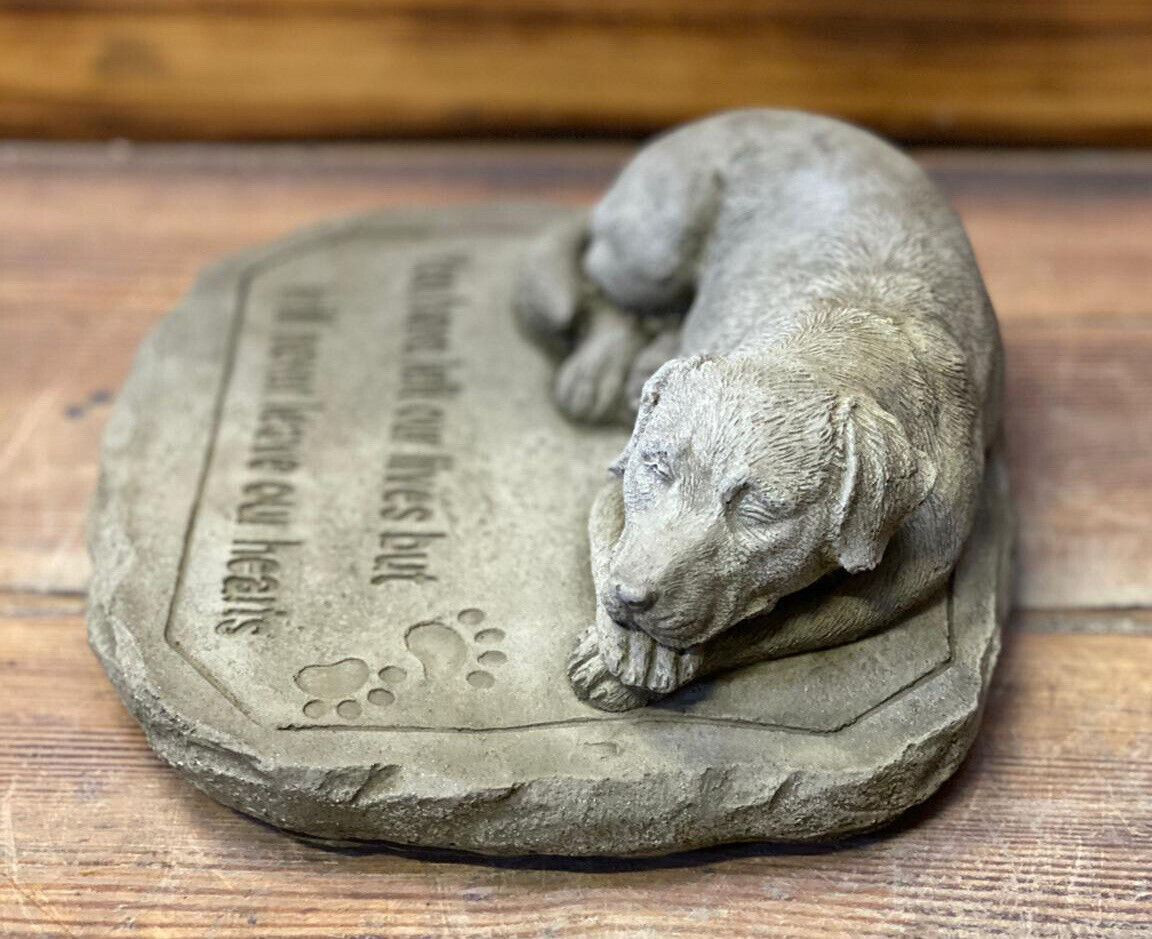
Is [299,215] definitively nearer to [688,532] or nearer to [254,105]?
[254,105]

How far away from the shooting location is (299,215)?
12.2 ft

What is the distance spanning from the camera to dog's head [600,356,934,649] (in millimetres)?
1982

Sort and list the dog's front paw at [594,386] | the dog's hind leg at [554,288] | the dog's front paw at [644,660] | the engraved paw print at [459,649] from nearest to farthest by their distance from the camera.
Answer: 1. the dog's front paw at [644,660]
2. the engraved paw print at [459,649]
3. the dog's front paw at [594,386]
4. the dog's hind leg at [554,288]

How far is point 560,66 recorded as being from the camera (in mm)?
3811

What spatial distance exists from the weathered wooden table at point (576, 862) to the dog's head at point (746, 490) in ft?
1.76

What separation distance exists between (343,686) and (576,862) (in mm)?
440

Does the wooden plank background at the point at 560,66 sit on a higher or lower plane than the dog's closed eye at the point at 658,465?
lower

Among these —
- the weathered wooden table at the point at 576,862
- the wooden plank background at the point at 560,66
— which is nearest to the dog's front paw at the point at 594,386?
the weathered wooden table at the point at 576,862

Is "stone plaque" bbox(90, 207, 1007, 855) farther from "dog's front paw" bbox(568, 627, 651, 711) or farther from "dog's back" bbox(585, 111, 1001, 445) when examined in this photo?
"dog's back" bbox(585, 111, 1001, 445)

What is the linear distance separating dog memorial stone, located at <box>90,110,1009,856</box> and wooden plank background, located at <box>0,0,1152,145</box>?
0.96 m

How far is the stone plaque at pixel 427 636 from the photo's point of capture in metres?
2.22

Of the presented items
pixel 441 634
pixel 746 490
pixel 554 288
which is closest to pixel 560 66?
pixel 554 288

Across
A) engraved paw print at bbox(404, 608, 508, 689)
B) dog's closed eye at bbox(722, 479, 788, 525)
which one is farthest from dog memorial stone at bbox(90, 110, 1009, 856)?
dog's closed eye at bbox(722, 479, 788, 525)

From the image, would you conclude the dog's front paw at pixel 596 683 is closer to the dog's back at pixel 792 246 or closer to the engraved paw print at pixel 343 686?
the engraved paw print at pixel 343 686
